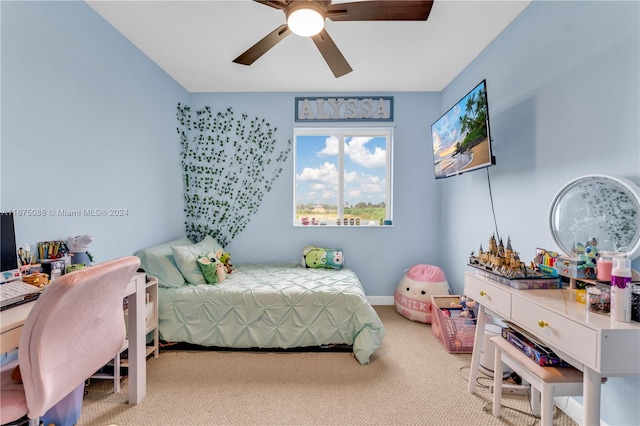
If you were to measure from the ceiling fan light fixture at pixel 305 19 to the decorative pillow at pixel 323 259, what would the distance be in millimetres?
2221

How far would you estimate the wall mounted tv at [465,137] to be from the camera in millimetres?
1923

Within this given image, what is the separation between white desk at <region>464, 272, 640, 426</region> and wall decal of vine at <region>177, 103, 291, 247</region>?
8.92ft

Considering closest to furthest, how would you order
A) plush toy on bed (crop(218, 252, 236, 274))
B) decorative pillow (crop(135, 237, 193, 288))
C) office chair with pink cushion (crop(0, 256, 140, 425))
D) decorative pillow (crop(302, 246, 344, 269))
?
office chair with pink cushion (crop(0, 256, 140, 425)) < decorative pillow (crop(135, 237, 193, 288)) < plush toy on bed (crop(218, 252, 236, 274)) < decorative pillow (crop(302, 246, 344, 269))

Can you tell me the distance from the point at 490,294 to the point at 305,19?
1.86m

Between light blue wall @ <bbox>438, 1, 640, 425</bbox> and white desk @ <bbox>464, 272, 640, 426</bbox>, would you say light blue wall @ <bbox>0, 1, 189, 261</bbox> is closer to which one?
white desk @ <bbox>464, 272, 640, 426</bbox>

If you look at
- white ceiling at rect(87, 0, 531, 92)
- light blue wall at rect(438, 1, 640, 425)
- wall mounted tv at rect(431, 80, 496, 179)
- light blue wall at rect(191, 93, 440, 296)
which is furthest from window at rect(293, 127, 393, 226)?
light blue wall at rect(438, 1, 640, 425)

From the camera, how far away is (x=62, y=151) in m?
1.79

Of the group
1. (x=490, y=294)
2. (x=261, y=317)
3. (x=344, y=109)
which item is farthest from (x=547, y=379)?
(x=344, y=109)

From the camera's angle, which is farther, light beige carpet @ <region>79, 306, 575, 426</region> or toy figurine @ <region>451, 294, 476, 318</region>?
toy figurine @ <region>451, 294, 476, 318</region>

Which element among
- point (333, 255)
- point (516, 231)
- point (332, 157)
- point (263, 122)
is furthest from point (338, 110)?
point (516, 231)

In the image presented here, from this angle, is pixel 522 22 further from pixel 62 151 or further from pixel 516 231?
pixel 62 151

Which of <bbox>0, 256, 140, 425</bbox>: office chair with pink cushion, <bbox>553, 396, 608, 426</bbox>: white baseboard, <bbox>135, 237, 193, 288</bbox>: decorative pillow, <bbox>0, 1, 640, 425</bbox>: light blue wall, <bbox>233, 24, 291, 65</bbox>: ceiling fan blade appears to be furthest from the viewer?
<bbox>135, 237, 193, 288</bbox>: decorative pillow

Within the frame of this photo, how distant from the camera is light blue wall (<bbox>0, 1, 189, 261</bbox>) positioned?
1.54 meters

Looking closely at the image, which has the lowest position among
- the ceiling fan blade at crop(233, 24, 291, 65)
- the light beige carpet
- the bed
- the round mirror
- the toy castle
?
the light beige carpet
